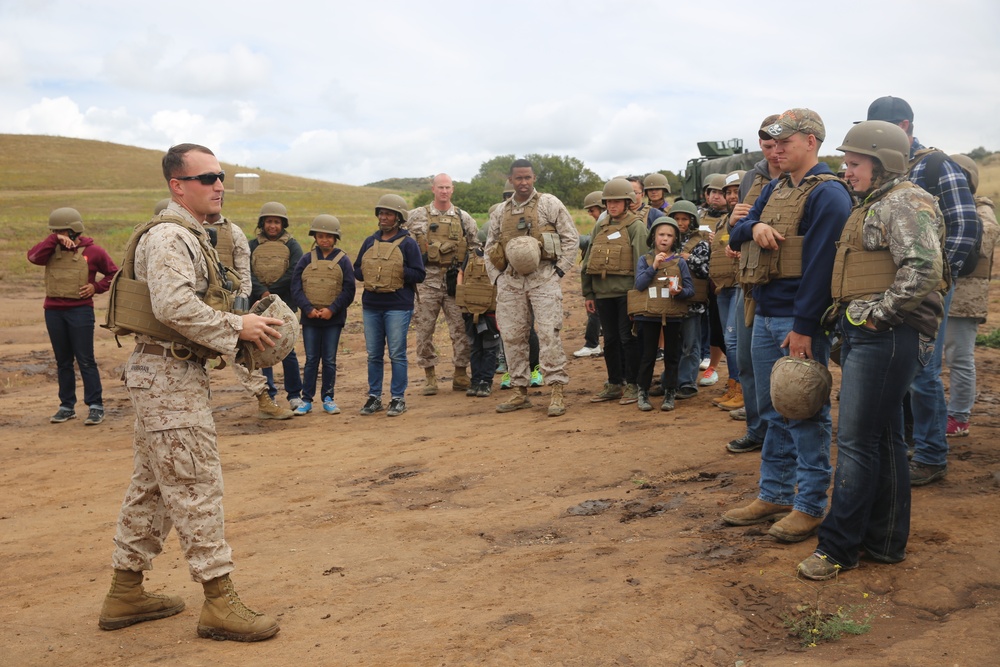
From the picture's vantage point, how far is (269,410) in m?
10.2

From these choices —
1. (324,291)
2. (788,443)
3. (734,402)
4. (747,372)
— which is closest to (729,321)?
(734,402)

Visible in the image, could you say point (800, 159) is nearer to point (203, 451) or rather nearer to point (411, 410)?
point (203, 451)

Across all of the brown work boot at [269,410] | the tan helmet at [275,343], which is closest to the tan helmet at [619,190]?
the brown work boot at [269,410]

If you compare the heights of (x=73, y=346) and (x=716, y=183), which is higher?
(x=716, y=183)

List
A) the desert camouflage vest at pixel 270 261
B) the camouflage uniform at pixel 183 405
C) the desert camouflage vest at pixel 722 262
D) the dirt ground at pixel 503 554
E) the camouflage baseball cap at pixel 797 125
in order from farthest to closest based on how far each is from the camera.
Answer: the desert camouflage vest at pixel 270 261 → the desert camouflage vest at pixel 722 262 → the camouflage baseball cap at pixel 797 125 → the camouflage uniform at pixel 183 405 → the dirt ground at pixel 503 554

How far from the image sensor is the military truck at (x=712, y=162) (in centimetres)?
1659

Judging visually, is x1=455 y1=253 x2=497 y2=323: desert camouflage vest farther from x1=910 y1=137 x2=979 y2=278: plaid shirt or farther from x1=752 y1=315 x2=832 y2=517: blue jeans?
x1=910 y1=137 x2=979 y2=278: plaid shirt

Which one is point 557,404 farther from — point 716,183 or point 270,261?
point 270,261

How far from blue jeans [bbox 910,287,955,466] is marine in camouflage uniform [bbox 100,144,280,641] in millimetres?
4258

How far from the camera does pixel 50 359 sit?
14.8m

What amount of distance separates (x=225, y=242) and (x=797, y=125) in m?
6.44

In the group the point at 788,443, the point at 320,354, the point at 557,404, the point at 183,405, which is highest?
the point at 183,405

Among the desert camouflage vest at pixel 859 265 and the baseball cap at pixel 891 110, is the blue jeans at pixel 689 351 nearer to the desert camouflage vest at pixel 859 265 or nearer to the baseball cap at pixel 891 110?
the baseball cap at pixel 891 110

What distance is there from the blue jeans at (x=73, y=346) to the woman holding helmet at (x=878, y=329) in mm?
8301
